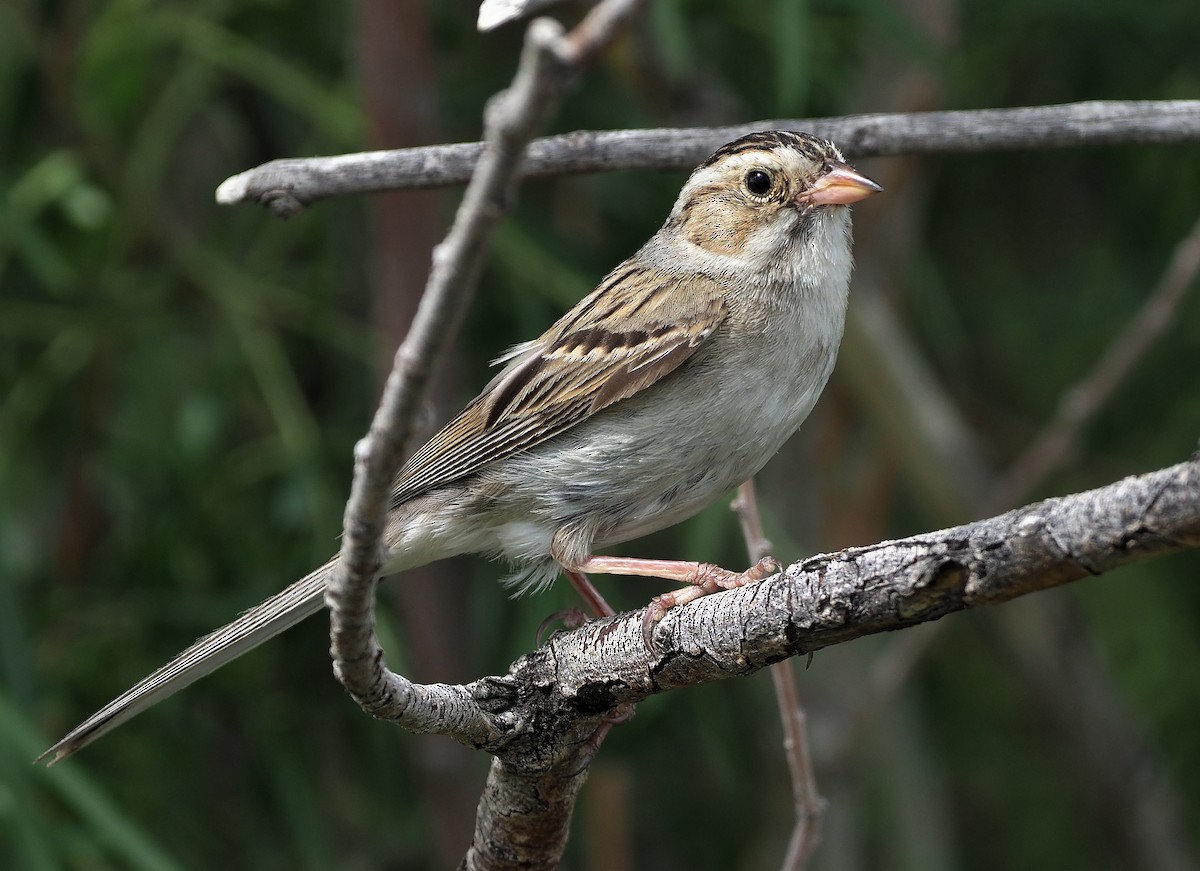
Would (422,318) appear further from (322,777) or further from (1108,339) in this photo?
(1108,339)

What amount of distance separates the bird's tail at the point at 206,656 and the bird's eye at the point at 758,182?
1.21 meters

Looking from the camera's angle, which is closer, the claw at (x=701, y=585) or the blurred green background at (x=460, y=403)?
the claw at (x=701, y=585)

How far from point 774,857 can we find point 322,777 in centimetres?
155

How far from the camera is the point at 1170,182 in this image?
4766mm

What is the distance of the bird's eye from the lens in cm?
321

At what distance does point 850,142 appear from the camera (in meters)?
2.79

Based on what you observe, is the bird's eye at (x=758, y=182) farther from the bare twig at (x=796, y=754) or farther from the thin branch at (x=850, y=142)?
the bare twig at (x=796, y=754)

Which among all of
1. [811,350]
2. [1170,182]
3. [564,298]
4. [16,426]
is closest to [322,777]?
[16,426]

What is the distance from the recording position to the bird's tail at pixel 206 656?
269 cm

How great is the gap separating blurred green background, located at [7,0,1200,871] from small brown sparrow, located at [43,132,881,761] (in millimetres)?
653

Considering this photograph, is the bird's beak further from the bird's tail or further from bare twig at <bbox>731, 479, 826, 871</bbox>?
the bird's tail

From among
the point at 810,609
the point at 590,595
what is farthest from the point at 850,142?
the point at 810,609

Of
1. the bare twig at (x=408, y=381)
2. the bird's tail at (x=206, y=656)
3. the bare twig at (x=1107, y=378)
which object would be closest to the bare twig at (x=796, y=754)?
the bird's tail at (x=206, y=656)

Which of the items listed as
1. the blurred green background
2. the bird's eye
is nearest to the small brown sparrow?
the bird's eye
